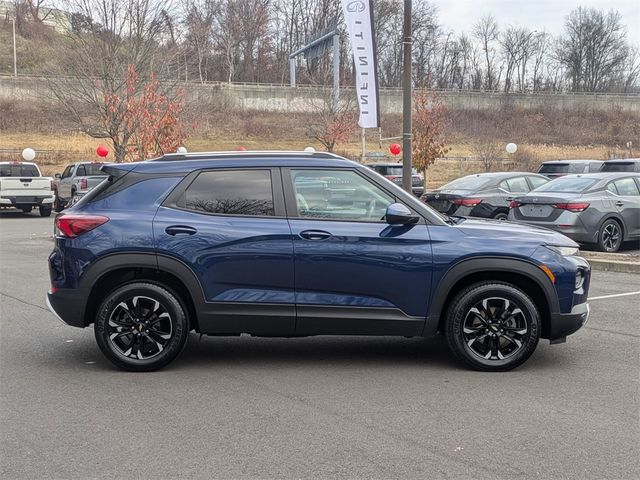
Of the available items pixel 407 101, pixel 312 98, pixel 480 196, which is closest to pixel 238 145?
pixel 312 98

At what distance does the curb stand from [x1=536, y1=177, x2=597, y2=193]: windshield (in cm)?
177

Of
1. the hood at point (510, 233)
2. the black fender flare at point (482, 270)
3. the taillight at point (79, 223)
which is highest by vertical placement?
the taillight at point (79, 223)

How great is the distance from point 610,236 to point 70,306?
10450 millimetres

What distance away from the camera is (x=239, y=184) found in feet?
20.0

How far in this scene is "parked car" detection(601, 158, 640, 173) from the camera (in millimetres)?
19842

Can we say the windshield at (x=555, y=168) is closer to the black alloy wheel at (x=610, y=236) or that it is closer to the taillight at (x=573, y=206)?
the black alloy wheel at (x=610, y=236)

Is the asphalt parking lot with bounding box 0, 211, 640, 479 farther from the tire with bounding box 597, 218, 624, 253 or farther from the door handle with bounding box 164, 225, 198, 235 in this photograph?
the tire with bounding box 597, 218, 624, 253

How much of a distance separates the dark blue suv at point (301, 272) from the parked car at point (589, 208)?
701 centimetres

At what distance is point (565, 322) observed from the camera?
593 centimetres

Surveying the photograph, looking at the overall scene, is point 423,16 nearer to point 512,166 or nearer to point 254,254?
point 512,166

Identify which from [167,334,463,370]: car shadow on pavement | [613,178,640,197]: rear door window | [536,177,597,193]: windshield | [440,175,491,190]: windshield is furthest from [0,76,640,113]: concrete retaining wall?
[167,334,463,370]: car shadow on pavement

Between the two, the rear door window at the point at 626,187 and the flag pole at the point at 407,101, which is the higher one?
the flag pole at the point at 407,101

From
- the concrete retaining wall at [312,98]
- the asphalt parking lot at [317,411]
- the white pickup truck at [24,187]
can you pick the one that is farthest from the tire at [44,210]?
the concrete retaining wall at [312,98]

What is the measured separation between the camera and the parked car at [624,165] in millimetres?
19842
